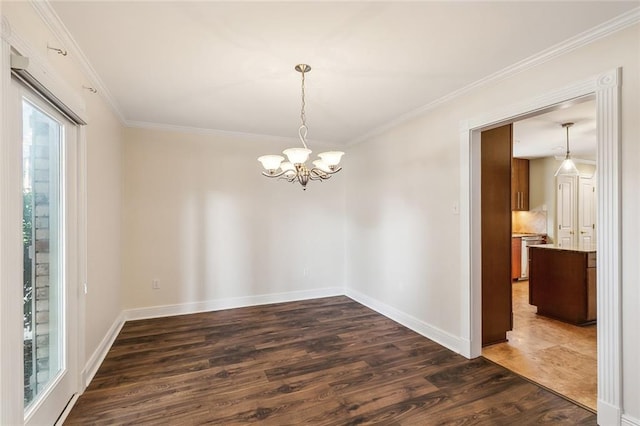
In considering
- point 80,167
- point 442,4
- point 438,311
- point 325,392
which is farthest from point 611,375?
point 80,167

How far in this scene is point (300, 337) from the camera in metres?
3.51

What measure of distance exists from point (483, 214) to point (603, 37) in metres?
1.73

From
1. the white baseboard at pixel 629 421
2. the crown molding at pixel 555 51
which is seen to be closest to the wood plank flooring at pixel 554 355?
the white baseboard at pixel 629 421

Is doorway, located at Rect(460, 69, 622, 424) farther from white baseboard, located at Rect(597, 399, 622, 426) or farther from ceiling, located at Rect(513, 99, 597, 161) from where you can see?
ceiling, located at Rect(513, 99, 597, 161)

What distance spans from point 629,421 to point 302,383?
6.97ft

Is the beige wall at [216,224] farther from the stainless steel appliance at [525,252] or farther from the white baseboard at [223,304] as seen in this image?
the stainless steel appliance at [525,252]

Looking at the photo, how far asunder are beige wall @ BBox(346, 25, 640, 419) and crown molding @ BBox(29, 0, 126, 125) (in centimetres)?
315

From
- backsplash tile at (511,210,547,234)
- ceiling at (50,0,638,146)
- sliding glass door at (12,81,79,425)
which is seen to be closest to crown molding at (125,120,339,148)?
ceiling at (50,0,638,146)

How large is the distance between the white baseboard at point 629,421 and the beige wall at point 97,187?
12.3ft

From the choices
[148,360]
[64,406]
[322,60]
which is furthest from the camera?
[148,360]

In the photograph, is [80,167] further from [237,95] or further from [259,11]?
[259,11]

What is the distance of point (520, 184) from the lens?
6.82 metres

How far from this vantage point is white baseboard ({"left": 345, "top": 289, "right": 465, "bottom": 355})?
3146 mm

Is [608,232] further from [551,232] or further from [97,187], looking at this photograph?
[551,232]
